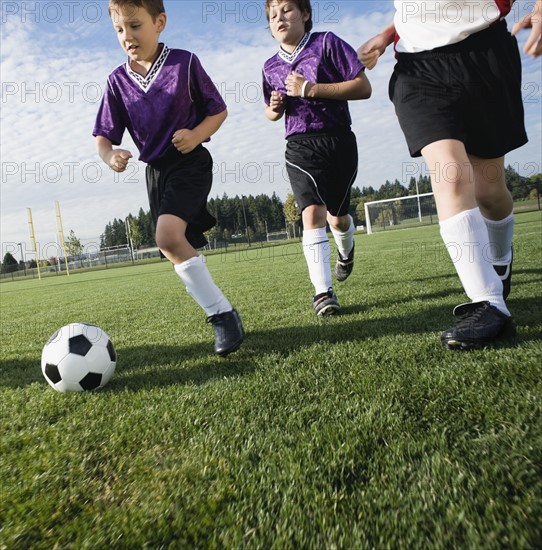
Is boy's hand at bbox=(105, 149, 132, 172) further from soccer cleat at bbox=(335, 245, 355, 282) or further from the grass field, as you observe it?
soccer cleat at bbox=(335, 245, 355, 282)

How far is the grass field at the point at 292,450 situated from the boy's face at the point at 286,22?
276 cm

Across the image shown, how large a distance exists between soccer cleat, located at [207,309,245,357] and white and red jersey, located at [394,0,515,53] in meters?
1.94

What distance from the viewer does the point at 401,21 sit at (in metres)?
2.72

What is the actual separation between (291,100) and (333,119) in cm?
42

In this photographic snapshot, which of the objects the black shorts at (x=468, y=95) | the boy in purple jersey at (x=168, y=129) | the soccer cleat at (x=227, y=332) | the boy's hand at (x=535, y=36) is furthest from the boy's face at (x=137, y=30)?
the boy's hand at (x=535, y=36)

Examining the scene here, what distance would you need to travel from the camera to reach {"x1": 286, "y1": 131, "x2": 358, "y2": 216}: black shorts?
13.4 ft

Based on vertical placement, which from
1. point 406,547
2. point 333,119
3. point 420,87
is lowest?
point 406,547

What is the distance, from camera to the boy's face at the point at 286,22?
4.00m

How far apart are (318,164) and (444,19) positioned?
66.2 inches

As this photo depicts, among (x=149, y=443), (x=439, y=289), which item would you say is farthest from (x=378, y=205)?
(x=149, y=443)

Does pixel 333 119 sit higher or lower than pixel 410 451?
higher

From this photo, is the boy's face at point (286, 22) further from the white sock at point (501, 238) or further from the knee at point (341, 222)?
the white sock at point (501, 238)

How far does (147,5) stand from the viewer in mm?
3127

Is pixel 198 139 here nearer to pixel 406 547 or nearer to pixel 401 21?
pixel 401 21
